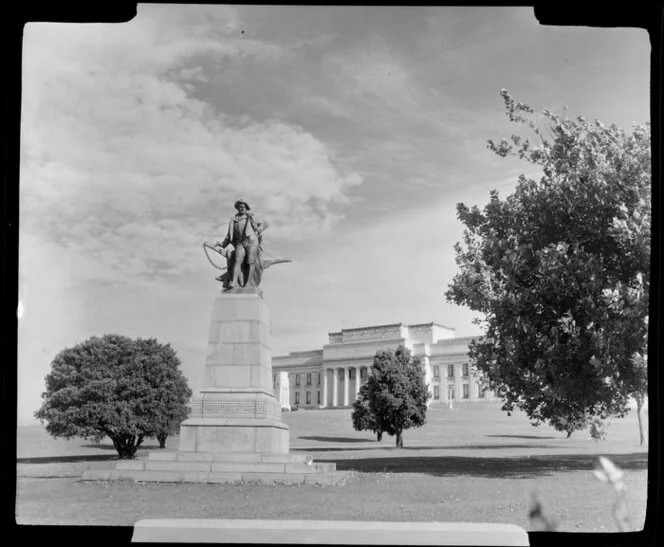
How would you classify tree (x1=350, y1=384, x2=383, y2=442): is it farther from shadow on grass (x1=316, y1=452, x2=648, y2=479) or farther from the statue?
the statue

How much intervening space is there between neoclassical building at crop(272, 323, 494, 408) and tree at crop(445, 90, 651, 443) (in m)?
57.0

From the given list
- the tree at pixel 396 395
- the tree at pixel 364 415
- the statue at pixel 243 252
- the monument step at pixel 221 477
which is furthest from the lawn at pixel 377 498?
the tree at pixel 364 415

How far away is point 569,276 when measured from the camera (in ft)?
54.6

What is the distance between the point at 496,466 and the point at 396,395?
61.0ft

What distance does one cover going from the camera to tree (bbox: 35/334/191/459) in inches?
1075

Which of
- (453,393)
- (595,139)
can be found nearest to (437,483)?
(595,139)

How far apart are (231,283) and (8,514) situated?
392 inches

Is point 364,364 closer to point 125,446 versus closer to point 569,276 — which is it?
point 125,446

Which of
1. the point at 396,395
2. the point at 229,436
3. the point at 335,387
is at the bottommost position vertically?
the point at 335,387

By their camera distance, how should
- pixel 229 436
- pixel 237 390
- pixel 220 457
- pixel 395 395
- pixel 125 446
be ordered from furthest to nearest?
pixel 395 395
pixel 125 446
pixel 237 390
pixel 229 436
pixel 220 457

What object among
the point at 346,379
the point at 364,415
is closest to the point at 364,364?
the point at 346,379

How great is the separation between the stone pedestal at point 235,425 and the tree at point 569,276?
230 inches

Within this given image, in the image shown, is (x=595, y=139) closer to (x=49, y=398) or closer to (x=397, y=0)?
(x=397, y=0)

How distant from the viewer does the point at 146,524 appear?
6309 millimetres
